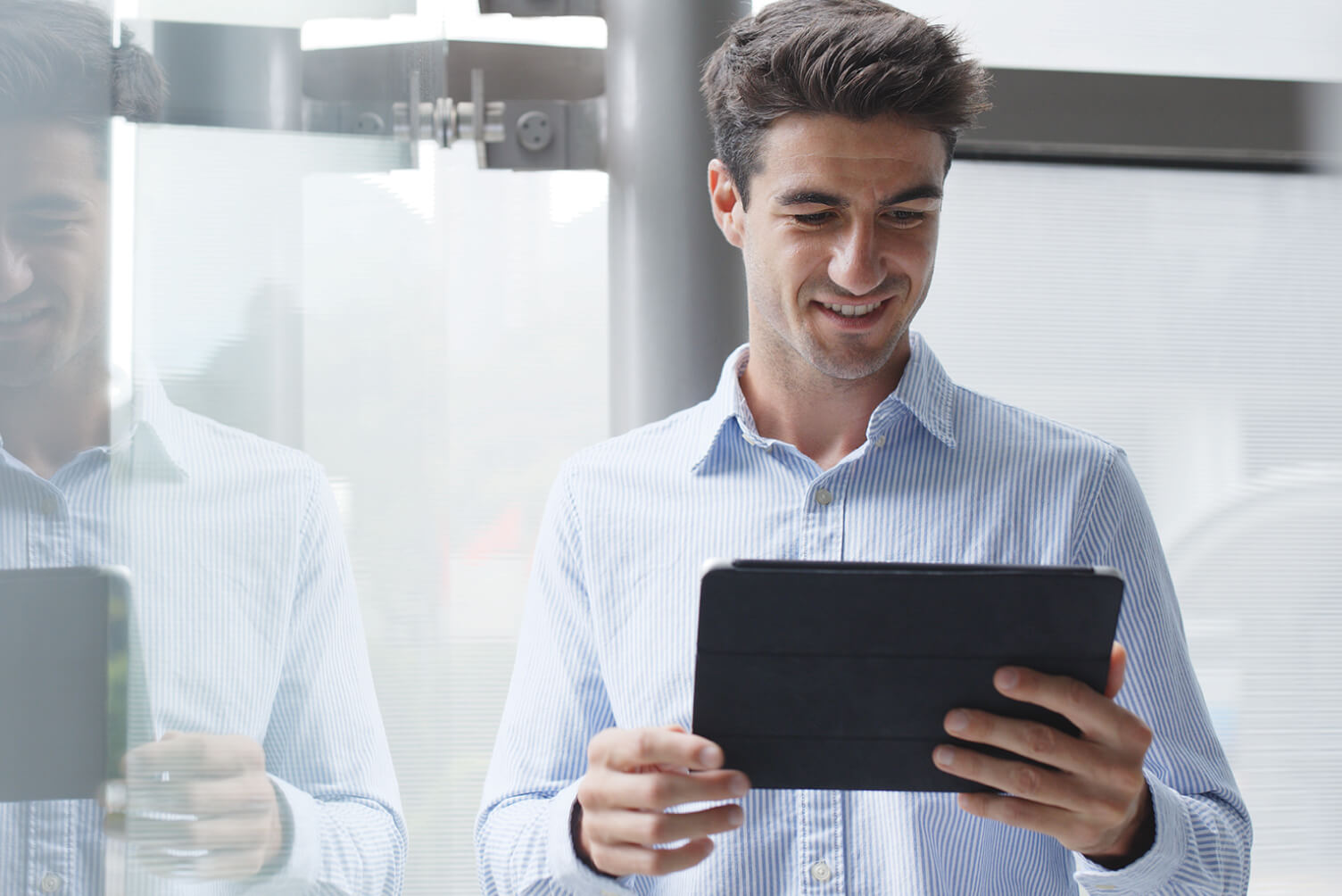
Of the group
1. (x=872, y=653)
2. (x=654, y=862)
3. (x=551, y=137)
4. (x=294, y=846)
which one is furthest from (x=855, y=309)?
(x=294, y=846)

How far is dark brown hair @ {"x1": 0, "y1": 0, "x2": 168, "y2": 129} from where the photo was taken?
1.25ft

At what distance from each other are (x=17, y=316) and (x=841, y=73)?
885mm

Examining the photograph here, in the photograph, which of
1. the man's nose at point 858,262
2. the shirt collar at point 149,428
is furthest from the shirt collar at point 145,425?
the man's nose at point 858,262

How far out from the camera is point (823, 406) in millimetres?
1194

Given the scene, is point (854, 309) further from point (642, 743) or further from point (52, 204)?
point (52, 204)

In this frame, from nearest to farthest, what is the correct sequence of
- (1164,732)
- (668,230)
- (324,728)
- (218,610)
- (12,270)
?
(12,270) < (218,610) < (324,728) < (1164,732) < (668,230)

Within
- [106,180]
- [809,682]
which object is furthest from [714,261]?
[106,180]

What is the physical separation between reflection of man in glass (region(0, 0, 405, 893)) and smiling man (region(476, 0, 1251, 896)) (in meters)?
0.43

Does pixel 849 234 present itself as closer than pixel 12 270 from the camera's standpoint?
No

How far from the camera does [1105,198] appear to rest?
171 centimetres

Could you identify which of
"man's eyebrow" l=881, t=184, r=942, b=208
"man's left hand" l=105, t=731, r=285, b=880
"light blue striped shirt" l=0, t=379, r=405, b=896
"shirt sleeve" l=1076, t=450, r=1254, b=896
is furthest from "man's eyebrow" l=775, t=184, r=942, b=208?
"man's left hand" l=105, t=731, r=285, b=880

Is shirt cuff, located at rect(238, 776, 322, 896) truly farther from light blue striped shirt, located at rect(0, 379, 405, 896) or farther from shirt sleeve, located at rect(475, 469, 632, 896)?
shirt sleeve, located at rect(475, 469, 632, 896)

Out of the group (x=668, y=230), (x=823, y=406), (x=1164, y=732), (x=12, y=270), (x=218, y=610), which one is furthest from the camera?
(x=668, y=230)

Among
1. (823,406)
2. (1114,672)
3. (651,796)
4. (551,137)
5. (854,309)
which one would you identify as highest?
(551,137)
